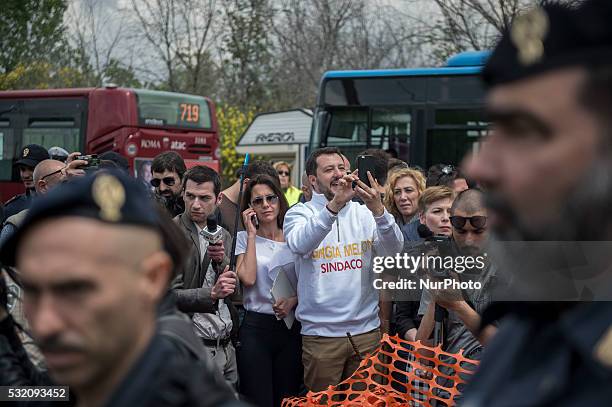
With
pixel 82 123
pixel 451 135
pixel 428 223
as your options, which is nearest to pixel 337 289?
pixel 428 223

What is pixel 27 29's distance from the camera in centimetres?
2475

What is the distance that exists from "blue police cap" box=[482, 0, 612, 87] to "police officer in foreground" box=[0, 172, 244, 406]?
2.19 feet

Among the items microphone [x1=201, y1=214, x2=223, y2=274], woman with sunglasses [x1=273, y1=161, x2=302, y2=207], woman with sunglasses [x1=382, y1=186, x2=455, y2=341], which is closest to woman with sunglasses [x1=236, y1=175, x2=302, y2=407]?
microphone [x1=201, y1=214, x2=223, y2=274]

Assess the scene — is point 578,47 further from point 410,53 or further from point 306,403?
point 410,53

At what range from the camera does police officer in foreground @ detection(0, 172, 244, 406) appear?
1657 millimetres

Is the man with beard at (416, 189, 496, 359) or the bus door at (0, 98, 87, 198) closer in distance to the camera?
the man with beard at (416, 189, 496, 359)

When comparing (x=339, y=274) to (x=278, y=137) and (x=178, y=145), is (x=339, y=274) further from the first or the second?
(x=278, y=137)

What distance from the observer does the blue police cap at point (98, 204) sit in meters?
1.76

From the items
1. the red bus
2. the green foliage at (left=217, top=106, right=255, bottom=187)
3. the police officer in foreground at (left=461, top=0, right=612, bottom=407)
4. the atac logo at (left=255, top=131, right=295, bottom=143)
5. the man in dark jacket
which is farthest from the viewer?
the green foliage at (left=217, top=106, right=255, bottom=187)

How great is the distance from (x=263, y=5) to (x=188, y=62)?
3.36m

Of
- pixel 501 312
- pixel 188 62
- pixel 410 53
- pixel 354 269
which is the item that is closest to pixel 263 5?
pixel 188 62

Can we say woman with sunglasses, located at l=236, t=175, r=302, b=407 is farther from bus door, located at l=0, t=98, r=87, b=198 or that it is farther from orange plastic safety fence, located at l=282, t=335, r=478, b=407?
bus door, located at l=0, t=98, r=87, b=198

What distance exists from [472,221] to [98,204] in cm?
308

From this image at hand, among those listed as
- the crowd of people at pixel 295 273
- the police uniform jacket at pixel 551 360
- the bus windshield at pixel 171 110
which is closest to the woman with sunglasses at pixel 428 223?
the crowd of people at pixel 295 273
